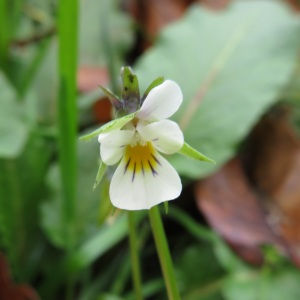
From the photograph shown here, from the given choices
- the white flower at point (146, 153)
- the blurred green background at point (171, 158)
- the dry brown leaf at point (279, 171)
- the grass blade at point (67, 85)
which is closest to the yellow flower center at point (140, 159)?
the white flower at point (146, 153)

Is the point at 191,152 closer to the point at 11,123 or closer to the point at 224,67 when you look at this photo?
the point at 11,123

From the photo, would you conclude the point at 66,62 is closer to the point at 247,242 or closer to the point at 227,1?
the point at 247,242

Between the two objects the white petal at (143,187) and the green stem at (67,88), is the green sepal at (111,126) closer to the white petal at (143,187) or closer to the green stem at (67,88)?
the white petal at (143,187)

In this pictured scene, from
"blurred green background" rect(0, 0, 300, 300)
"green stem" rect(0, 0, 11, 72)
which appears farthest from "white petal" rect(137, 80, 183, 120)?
"green stem" rect(0, 0, 11, 72)

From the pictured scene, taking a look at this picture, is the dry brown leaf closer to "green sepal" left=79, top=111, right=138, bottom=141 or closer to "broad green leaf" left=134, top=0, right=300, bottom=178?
"broad green leaf" left=134, top=0, right=300, bottom=178

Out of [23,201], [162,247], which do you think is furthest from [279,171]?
[162,247]

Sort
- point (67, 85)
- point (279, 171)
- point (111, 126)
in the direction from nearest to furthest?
point (111, 126), point (67, 85), point (279, 171)
